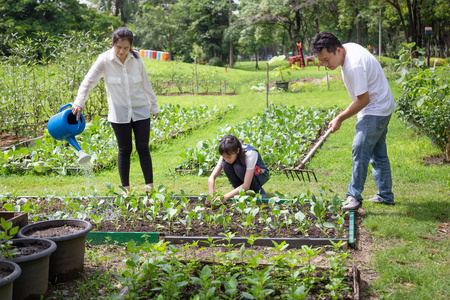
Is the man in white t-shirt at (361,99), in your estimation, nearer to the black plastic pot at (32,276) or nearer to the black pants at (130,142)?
the black pants at (130,142)

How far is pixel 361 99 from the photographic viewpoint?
4207 millimetres

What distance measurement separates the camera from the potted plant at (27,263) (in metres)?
2.77

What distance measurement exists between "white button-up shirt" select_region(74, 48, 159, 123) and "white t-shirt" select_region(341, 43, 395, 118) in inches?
82.9

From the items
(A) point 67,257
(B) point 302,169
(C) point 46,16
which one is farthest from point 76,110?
(C) point 46,16

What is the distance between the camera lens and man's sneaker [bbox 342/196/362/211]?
448 cm

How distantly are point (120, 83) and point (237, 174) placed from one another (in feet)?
5.03

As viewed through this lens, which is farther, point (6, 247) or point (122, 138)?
point (122, 138)

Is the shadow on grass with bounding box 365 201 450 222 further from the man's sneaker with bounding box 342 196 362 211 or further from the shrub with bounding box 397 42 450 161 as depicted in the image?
the shrub with bounding box 397 42 450 161

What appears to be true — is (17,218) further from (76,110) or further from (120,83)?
(120,83)

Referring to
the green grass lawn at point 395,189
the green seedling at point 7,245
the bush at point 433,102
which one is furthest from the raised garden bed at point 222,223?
the bush at point 433,102

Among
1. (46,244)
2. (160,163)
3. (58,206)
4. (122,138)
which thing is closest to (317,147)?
(160,163)

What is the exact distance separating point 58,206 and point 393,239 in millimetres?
3218

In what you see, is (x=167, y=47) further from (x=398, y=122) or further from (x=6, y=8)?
(x=398, y=122)

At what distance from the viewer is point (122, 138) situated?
196 inches
